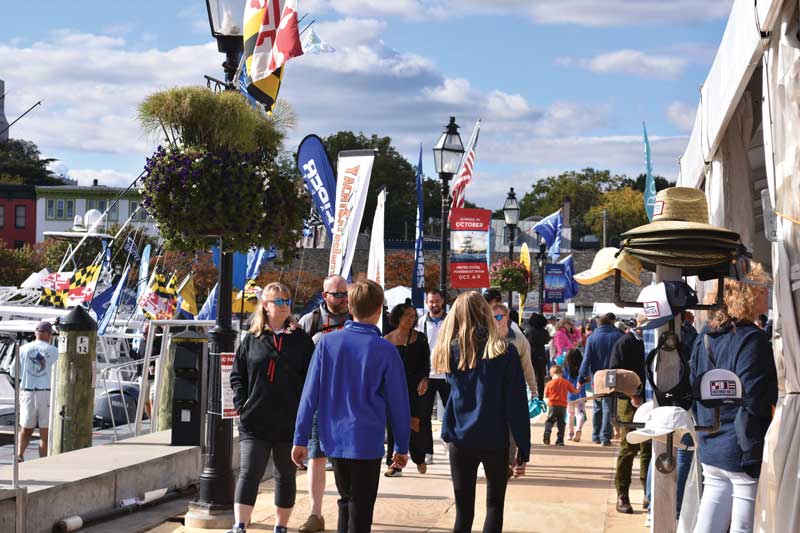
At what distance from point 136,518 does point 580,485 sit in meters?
4.62

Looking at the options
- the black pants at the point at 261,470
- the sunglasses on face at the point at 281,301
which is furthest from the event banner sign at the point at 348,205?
the black pants at the point at 261,470

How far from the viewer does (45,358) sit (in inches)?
523

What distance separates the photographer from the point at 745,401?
5594mm

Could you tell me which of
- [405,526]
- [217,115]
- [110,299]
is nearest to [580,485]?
[405,526]

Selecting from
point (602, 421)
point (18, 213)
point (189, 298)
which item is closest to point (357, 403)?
point (602, 421)

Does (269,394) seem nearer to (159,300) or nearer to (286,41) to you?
(286,41)

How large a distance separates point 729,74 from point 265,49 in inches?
195

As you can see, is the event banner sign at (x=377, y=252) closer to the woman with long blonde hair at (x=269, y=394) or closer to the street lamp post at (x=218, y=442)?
the street lamp post at (x=218, y=442)

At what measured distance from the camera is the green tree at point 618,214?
128 metres

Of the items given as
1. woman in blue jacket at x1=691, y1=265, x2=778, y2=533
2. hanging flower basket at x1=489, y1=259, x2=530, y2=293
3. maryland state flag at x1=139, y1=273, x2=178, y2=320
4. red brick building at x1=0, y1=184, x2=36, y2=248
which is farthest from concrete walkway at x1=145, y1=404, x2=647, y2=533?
red brick building at x1=0, y1=184, x2=36, y2=248

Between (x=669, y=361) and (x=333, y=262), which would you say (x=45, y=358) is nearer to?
(x=333, y=262)

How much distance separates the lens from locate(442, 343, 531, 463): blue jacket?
688 centimetres

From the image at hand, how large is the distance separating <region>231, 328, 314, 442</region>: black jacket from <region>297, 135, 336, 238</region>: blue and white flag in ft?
17.0

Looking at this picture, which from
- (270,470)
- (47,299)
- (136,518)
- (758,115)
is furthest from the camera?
(47,299)
